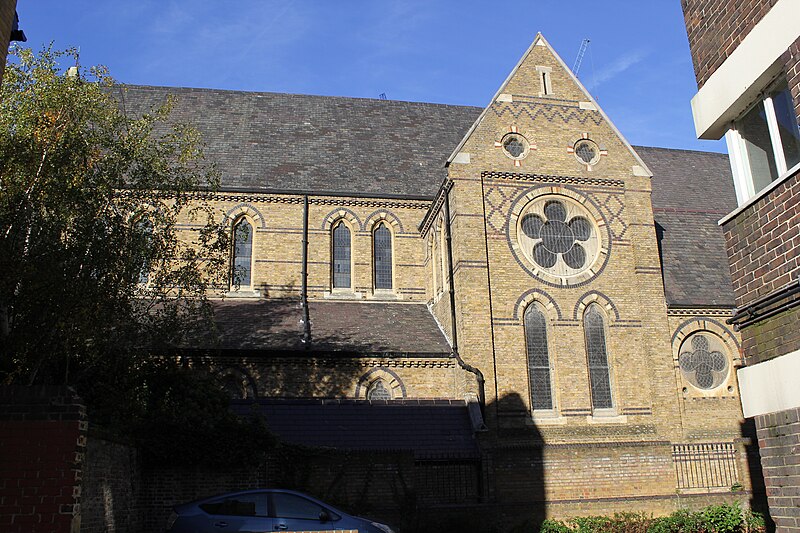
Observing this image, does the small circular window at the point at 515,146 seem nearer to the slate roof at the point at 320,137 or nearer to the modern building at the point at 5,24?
the slate roof at the point at 320,137

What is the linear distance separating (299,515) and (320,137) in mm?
18456

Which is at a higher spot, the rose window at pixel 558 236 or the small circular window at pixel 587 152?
the small circular window at pixel 587 152

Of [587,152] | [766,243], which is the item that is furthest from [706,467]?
[766,243]

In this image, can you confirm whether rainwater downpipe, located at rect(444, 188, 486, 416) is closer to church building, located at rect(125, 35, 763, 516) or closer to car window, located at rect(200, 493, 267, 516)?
church building, located at rect(125, 35, 763, 516)

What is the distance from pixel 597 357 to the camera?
65.1 feet

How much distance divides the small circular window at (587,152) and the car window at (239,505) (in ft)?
48.5

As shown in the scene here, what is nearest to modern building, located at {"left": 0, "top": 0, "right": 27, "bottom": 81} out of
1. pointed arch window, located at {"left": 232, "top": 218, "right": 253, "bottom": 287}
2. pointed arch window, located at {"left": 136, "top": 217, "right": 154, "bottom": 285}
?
pointed arch window, located at {"left": 136, "top": 217, "right": 154, "bottom": 285}

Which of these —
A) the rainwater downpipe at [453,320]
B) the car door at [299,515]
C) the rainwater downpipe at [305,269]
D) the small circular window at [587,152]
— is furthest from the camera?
the small circular window at [587,152]

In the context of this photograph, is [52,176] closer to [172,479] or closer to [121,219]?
[121,219]

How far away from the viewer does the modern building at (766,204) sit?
6.85 meters

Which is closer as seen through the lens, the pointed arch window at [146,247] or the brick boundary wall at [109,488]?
the brick boundary wall at [109,488]

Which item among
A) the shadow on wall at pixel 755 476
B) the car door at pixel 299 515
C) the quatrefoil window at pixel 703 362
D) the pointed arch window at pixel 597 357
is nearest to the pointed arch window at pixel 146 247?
the car door at pixel 299 515

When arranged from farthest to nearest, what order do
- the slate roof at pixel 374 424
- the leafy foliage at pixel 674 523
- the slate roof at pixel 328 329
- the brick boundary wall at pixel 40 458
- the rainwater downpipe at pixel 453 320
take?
the slate roof at pixel 328 329 → the rainwater downpipe at pixel 453 320 → the slate roof at pixel 374 424 → the leafy foliage at pixel 674 523 → the brick boundary wall at pixel 40 458

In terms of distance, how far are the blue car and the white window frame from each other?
698 cm
